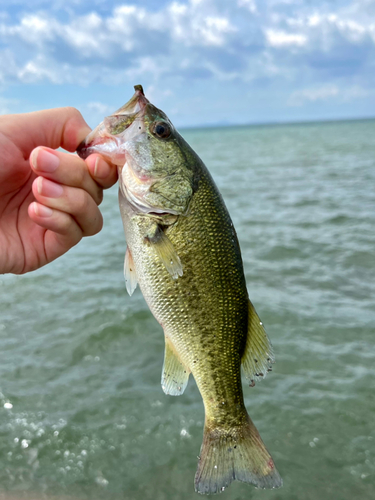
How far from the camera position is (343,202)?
15.8 metres

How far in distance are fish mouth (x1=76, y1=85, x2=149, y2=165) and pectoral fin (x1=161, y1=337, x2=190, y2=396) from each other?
3.99 ft

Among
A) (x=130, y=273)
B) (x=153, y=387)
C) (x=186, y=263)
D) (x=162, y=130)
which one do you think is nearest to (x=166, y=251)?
(x=186, y=263)

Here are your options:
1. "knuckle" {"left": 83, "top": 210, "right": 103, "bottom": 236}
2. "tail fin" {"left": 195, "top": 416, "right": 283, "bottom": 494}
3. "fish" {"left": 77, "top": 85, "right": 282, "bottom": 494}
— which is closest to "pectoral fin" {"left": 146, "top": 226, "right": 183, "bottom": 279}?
"fish" {"left": 77, "top": 85, "right": 282, "bottom": 494}

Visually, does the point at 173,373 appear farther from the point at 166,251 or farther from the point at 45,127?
the point at 45,127

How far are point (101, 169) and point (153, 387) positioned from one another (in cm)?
428

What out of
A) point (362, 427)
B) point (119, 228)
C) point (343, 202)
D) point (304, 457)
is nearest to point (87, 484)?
point (304, 457)

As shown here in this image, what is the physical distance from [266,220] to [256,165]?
1747 cm

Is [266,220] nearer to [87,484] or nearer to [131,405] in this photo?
[131,405]

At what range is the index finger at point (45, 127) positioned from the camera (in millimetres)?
2871

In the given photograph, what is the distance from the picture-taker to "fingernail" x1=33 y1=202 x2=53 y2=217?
2513 millimetres

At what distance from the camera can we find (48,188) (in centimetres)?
250

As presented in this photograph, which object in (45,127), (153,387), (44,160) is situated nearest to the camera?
(44,160)

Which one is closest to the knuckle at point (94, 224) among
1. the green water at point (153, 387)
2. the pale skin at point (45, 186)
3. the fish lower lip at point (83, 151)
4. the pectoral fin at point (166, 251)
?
the pale skin at point (45, 186)

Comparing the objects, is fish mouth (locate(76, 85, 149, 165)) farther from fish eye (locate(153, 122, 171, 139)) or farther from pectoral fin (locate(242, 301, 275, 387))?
pectoral fin (locate(242, 301, 275, 387))
